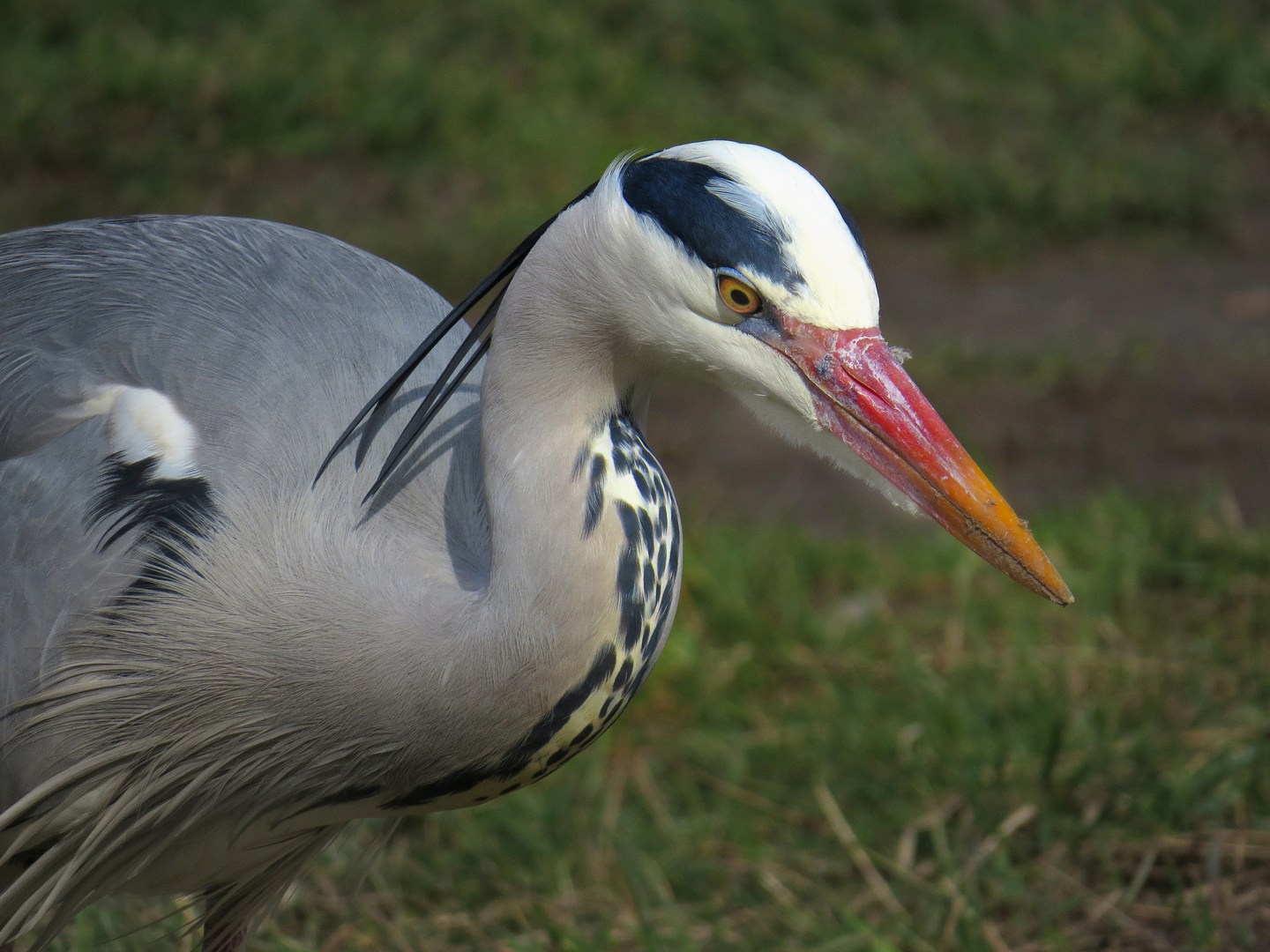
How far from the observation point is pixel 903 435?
172 cm

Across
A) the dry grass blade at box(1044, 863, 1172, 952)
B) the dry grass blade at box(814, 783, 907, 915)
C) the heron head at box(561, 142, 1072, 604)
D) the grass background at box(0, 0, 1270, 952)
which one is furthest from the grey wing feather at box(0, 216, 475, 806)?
the dry grass blade at box(1044, 863, 1172, 952)

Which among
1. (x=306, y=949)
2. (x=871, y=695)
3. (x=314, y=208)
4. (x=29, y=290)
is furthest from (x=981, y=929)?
(x=314, y=208)

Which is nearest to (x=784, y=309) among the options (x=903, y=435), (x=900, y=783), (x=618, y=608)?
(x=903, y=435)

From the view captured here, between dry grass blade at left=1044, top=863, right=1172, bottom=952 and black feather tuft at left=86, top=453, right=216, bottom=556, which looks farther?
dry grass blade at left=1044, top=863, right=1172, bottom=952

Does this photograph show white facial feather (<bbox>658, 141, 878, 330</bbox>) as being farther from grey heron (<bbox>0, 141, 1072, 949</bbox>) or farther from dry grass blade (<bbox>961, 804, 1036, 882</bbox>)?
dry grass blade (<bbox>961, 804, 1036, 882</bbox>)

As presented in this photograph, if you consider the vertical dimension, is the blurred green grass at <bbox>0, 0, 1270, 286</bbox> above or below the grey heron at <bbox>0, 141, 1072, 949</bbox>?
below

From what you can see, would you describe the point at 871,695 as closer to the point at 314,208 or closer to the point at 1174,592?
the point at 1174,592

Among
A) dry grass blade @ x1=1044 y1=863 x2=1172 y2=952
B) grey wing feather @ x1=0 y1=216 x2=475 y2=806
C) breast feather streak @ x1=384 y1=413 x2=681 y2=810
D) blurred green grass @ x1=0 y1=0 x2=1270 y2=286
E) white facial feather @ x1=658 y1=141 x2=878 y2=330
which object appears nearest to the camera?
white facial feather @ x1=658 y1=141 x2=878 y2=330

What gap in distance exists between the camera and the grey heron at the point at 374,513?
1.73m

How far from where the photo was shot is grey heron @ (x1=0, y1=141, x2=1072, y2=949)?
173 cm

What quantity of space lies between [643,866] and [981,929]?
71cm

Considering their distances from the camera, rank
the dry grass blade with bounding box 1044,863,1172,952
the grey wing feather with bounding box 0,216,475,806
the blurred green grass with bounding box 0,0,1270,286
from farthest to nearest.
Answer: the blurred green grass with bounding box 0,0,1270,286 → the dry grass blade with bounding box 1044,863,1172,952 → the grey wing feather with bounding box 0,216,475,806

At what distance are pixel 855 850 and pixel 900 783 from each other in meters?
0.33

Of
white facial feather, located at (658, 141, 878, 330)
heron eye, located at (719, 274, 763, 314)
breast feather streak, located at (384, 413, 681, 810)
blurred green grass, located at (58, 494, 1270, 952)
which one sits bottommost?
blurred green grass, located at (58, 494, 1270, 952)
